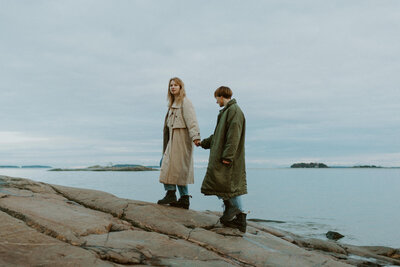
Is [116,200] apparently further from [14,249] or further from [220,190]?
[14,249]

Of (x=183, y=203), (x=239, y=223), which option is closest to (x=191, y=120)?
(x=183, y=203)

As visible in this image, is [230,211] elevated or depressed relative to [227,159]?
depressed

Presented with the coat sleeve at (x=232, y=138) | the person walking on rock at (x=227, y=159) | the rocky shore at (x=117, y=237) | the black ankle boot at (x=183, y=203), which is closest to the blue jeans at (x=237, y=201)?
the person walking on rock at (x=227, y=159)

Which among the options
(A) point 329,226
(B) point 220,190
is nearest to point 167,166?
(B) point 220,190

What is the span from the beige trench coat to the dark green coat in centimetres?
110

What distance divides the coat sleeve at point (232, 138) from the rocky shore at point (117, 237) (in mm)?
1675

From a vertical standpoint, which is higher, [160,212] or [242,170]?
[242,170]

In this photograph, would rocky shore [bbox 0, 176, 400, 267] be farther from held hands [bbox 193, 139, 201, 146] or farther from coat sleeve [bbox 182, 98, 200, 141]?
coat sleeve [bbox 182, 98, 200, 141]

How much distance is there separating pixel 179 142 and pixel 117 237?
2978 mm

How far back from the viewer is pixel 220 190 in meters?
7.20

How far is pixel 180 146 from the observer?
848 cm

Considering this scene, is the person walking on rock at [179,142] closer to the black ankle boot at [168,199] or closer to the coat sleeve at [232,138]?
the black ankle boot at [168,199]

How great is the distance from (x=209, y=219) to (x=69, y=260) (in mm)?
3762

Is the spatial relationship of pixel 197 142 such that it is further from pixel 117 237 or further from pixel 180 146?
pixel 117 237
